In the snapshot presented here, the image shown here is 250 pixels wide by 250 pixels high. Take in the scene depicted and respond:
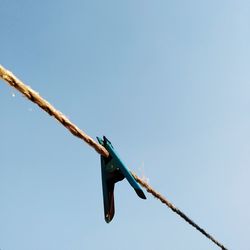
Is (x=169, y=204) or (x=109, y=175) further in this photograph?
(x=169, y=204)

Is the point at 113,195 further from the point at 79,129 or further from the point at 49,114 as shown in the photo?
the point at 49,114

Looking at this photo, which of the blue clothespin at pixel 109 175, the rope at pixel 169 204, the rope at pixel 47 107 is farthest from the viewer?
the rope at pixel 169 204

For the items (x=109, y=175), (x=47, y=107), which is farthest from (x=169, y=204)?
(x=47, y=107)

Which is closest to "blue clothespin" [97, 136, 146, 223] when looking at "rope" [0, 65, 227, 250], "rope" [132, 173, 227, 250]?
"rope" [0, 65, 227, 250]

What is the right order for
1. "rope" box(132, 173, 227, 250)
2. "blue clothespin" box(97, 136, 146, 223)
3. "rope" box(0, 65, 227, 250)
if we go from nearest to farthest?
"rope" box(0, 65, 227, 250) < "blue clothespin" box(97, 136, 146, 223) < "rope" box(132, 173, 227, 250)

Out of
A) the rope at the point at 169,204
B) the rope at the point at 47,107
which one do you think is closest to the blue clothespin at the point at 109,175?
the rope at the point at 47,107

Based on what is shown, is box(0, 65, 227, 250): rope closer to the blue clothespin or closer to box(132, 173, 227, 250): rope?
the blue clothespin

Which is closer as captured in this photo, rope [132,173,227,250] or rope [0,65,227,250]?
rope [0,65,227,250]

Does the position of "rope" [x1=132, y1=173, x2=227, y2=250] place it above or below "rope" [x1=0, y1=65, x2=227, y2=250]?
below

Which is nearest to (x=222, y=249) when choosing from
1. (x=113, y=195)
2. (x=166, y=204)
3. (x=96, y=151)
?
(x=166, y=204)

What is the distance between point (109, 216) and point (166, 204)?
1.08 metres

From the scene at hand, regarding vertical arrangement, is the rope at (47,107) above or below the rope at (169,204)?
above

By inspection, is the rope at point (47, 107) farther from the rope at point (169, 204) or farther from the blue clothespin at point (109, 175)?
the rope at point (169, 204)

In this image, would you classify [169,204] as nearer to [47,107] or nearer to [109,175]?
[109,175]
